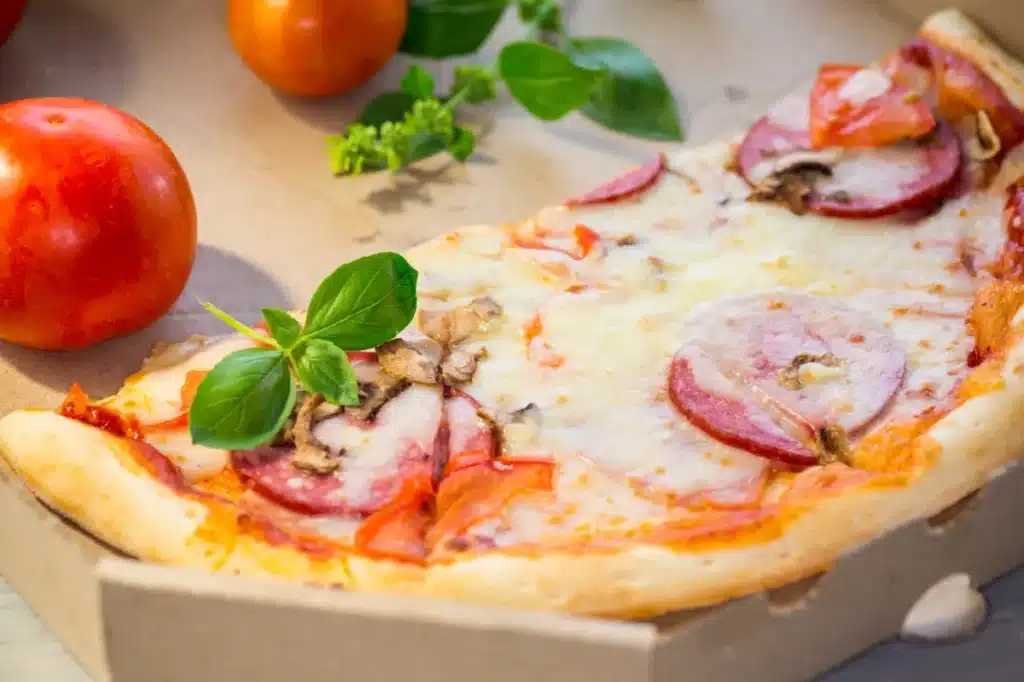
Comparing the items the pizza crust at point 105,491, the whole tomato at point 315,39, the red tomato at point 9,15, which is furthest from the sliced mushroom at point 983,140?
the red tomato at point 9,15

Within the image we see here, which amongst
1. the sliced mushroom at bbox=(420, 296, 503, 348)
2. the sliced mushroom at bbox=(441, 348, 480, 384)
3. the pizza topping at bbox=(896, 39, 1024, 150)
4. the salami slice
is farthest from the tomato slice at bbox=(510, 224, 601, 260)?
the pizza topping at bbox=(896, 39, 1024, 150)

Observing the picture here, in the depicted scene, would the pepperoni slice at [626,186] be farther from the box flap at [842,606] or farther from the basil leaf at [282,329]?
the box flap at [842,606]

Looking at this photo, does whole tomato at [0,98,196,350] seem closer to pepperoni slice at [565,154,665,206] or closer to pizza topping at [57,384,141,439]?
pizza topping at [57,384,141,439]

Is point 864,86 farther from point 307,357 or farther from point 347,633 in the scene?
point 347,633

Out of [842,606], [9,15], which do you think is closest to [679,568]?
[842,606]

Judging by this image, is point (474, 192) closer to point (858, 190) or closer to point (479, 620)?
point (858, 190)
